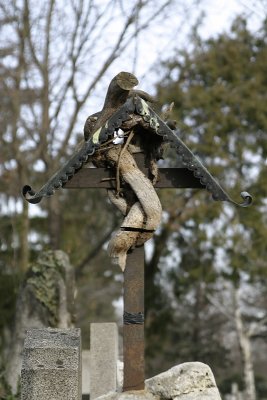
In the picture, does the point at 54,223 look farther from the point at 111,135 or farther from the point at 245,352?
the point at 111,135

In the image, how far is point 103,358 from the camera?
9219 millimetres

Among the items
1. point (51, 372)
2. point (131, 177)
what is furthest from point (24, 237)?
point (51, 372)

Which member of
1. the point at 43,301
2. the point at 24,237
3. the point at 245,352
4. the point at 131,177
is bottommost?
the point at 131,177

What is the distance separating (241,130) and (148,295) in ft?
18.9

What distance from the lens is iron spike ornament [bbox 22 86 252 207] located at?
6.01 metres

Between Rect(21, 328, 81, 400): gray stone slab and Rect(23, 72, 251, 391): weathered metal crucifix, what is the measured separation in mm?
473

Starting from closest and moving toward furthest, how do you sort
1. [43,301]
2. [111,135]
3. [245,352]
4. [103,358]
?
[111,135], [103,358], [43,301], [245,352]

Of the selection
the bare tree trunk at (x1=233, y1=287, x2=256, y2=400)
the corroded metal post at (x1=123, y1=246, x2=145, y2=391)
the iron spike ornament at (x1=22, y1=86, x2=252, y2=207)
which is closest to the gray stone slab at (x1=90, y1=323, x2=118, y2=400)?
the corroded metal post at (x1=123, y1=246, x2=145, y2=391)

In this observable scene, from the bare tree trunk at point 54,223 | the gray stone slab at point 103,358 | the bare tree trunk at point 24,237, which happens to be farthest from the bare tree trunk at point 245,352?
the gray stone slab at point 103,358

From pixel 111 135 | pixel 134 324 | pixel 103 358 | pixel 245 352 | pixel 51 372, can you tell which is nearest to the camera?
pixel 51 372

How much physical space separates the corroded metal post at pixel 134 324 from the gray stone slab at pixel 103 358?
10.2ft

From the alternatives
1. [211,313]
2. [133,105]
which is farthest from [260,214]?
[133,105]

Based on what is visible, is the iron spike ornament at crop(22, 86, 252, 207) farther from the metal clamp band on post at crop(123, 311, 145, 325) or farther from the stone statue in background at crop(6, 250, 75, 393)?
the stone statue in background at crop(6, 250, 75, 393)

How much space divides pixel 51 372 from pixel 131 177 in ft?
5.52
